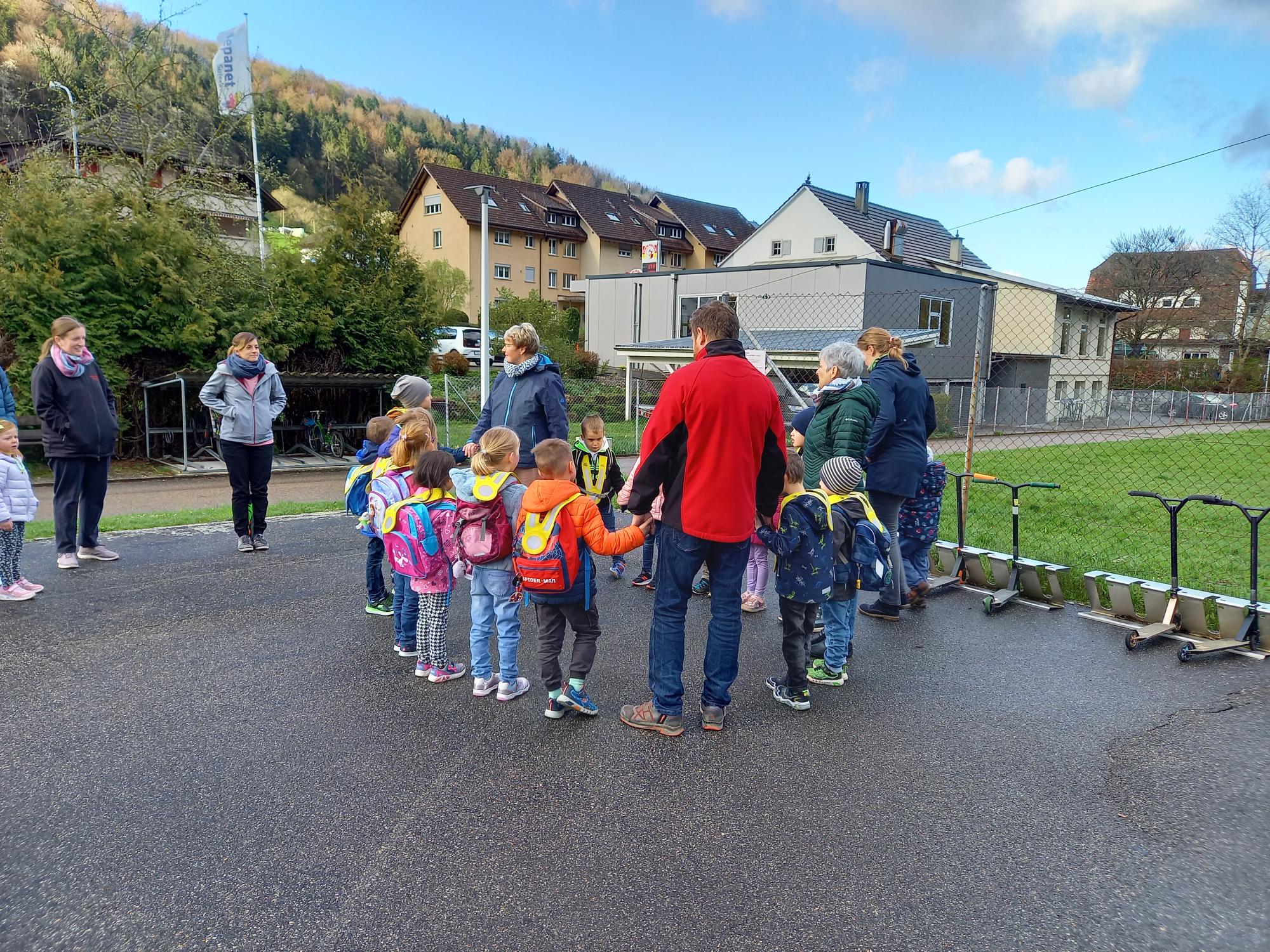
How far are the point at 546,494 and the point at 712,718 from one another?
136cm

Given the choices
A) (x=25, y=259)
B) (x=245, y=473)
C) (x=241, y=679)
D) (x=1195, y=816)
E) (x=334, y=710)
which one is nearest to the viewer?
(x=1195, y=816)

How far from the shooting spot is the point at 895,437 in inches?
214

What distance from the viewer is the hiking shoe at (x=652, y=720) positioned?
12.5ft

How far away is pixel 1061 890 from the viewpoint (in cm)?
271

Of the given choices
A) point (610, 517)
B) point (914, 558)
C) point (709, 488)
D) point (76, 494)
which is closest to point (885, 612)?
point (914, 558)

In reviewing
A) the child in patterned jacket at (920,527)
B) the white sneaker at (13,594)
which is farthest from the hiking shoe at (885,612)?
the white sneaker at (13,594)

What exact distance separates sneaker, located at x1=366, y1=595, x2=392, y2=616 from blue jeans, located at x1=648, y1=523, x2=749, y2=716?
8.16 feet

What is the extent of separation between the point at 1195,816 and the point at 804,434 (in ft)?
9.57

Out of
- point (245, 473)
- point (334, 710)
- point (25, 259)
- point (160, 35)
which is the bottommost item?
point (334, 710)

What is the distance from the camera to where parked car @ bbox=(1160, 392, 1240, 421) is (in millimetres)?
26375

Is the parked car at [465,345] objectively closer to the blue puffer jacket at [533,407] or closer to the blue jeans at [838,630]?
the blue puffer jacket at [533,407]

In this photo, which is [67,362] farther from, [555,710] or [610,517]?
[555,710]

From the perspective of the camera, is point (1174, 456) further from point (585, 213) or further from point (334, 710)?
point (585, 213)

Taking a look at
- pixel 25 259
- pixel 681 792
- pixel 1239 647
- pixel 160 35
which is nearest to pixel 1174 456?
pixel 1239 647
